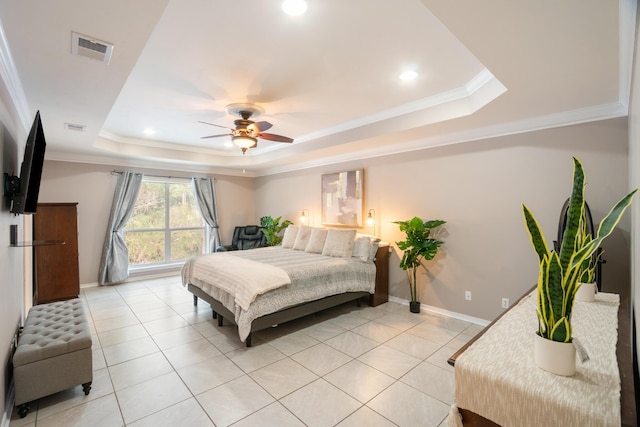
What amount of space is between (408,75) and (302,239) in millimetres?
3205

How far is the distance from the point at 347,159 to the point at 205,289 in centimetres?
310

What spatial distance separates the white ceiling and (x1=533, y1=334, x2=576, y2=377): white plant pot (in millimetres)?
1559

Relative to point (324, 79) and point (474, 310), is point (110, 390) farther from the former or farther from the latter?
point (474, 310)

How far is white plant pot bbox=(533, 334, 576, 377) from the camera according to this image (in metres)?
1.07

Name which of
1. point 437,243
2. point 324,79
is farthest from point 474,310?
point 324,79

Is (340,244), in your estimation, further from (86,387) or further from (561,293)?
(561,293)

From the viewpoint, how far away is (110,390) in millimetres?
2365

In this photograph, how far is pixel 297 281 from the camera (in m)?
3.41

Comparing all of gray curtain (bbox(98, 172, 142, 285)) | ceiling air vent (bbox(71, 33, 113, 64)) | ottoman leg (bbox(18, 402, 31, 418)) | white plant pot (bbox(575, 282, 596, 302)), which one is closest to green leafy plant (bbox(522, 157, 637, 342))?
white plant pot (bbox(575, 282, 596, 302))

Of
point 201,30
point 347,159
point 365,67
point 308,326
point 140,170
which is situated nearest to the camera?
point 201,30

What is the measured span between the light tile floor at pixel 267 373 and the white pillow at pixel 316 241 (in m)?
1.09

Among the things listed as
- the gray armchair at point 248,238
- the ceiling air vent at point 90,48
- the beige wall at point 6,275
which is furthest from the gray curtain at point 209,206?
the ceiling air vent at point 90,48

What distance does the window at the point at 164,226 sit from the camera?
6035mm

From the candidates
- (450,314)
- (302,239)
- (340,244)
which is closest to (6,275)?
(340,244)
